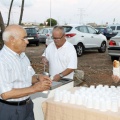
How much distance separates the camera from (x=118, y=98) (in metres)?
2.76

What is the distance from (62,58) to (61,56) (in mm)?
36

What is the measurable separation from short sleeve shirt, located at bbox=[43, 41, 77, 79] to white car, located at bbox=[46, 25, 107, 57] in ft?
26.5

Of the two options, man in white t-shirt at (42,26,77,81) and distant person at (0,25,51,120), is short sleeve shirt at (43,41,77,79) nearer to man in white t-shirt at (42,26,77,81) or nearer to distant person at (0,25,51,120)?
man in white t-shirt at (42,26,77,81)

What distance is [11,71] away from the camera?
2266 millimetres

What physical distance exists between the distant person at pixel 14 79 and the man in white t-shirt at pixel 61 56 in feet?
Result: 4.17

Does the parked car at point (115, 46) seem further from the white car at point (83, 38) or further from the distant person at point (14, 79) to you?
the distant person at point (14, 79)

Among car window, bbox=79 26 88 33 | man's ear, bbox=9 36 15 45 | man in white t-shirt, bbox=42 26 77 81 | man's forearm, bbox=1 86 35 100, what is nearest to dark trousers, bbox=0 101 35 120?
man's forearm, bbox=1 86 35 100

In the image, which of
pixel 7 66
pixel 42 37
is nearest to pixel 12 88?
pixel 7 66

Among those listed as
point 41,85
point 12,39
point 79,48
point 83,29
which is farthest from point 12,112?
point 83,29

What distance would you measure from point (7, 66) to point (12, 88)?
203 millimetres

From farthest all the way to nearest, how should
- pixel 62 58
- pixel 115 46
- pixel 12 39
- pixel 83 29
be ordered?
pixel 83 29
pixel 115 46
pixel 62 58
pixel 12 39

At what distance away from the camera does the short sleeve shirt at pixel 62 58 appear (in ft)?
12.6

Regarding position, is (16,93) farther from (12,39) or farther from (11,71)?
(12,39)

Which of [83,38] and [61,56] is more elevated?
[61,56]
